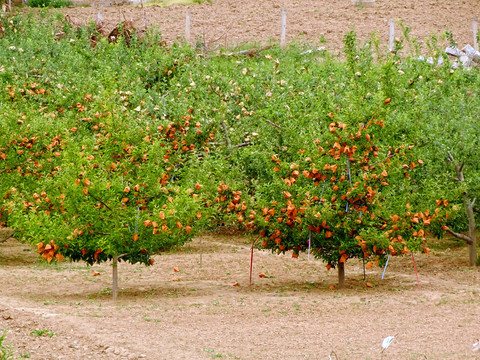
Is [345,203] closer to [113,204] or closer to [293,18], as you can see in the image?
[113,204]

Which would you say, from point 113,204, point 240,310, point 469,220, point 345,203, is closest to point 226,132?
point 469,220

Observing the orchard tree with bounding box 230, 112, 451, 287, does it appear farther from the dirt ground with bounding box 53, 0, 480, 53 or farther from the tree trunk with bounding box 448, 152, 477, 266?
the dirt ground with bounding box 53, 0, 480, 53

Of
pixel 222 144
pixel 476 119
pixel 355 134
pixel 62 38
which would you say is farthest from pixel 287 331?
pixel 62 38

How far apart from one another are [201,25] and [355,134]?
1783cm

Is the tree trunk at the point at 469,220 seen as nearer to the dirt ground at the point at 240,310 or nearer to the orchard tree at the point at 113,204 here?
the dirt ground at the point at 240,310

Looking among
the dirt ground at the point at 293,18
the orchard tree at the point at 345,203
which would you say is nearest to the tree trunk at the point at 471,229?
the orchard tree at the point at 345,203

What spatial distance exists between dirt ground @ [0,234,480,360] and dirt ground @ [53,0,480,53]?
1264 centimetres

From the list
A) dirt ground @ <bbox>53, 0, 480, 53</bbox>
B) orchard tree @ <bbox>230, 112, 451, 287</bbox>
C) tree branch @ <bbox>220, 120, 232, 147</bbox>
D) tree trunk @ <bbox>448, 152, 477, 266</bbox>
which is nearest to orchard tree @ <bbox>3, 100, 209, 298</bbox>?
orchard tree @ <bbox>230, 112, 451, 287</bbox>

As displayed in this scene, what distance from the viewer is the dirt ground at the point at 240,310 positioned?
680 cm

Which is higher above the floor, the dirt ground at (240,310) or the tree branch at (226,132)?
the tree branch at (226,132)

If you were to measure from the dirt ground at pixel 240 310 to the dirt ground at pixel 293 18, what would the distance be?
12.6m

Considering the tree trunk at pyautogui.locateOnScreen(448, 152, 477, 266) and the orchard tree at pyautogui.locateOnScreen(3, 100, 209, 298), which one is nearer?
the orchard tree at pyautogui.locateOnScreen(3, 100, 209, 298)

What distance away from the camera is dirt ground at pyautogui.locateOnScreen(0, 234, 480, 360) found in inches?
268

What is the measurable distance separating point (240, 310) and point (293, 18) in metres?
19.6
